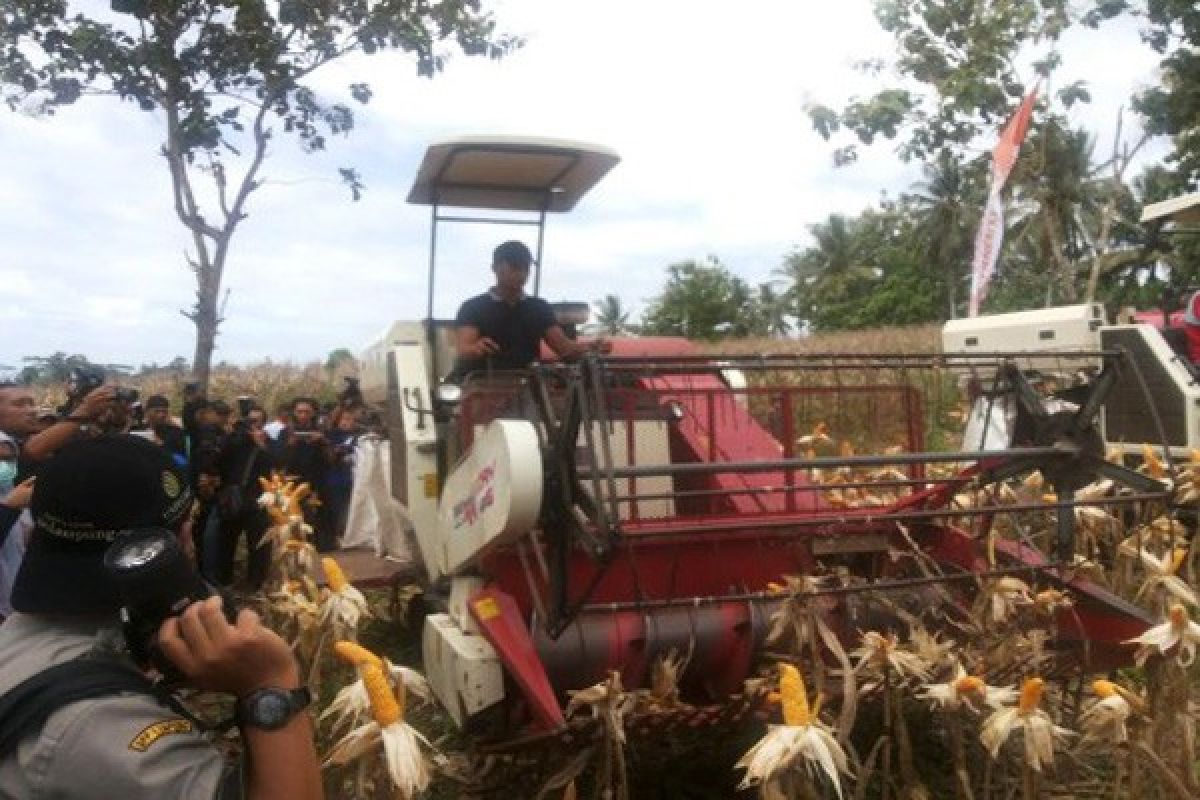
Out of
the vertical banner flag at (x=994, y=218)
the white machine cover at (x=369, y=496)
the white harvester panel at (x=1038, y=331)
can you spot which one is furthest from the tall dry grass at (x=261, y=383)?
the white harvester panel at (x=1038, y=331)

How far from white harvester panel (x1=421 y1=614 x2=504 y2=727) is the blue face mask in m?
2.06

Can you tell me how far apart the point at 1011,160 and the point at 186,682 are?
14.3 metres

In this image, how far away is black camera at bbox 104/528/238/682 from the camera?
4.90 feet

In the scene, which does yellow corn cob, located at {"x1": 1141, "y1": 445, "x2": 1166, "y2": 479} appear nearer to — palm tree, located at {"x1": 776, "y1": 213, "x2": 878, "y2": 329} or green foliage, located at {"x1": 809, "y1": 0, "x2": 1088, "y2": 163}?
green foliage, located at {"x1": 809, "y1": 0, "x2": 1088, "y2": 163}

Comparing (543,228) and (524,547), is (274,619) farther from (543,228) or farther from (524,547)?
(543,228)

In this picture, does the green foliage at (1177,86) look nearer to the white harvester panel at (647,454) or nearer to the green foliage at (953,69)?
the green foliage at (953,69)

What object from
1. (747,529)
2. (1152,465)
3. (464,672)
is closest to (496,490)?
(464,672)

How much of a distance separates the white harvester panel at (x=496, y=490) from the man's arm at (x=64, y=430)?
2004 millimetres

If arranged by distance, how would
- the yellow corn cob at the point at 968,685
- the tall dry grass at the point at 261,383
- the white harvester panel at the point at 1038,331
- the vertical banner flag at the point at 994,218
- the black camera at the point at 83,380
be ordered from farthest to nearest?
the tall dry grass at the point at 261,383 → the vertical banner flag at the point at 994,218 → the white harvester panel at the point at 1038,331 → the black camera at the point at 83,380 → the yellow corn cob at the point at 968,685

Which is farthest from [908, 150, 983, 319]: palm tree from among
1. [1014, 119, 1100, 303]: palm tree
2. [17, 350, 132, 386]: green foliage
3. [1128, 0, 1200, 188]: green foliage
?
[17, 350, 132, 386]: green foliage

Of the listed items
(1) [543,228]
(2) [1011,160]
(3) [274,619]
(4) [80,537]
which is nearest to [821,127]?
(2) [1011,160]

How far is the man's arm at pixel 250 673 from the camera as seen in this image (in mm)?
1499

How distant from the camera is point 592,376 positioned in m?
3.31

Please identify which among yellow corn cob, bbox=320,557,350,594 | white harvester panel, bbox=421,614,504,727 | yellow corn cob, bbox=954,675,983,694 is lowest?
white harvester panel, bbox=421,614,504,727
